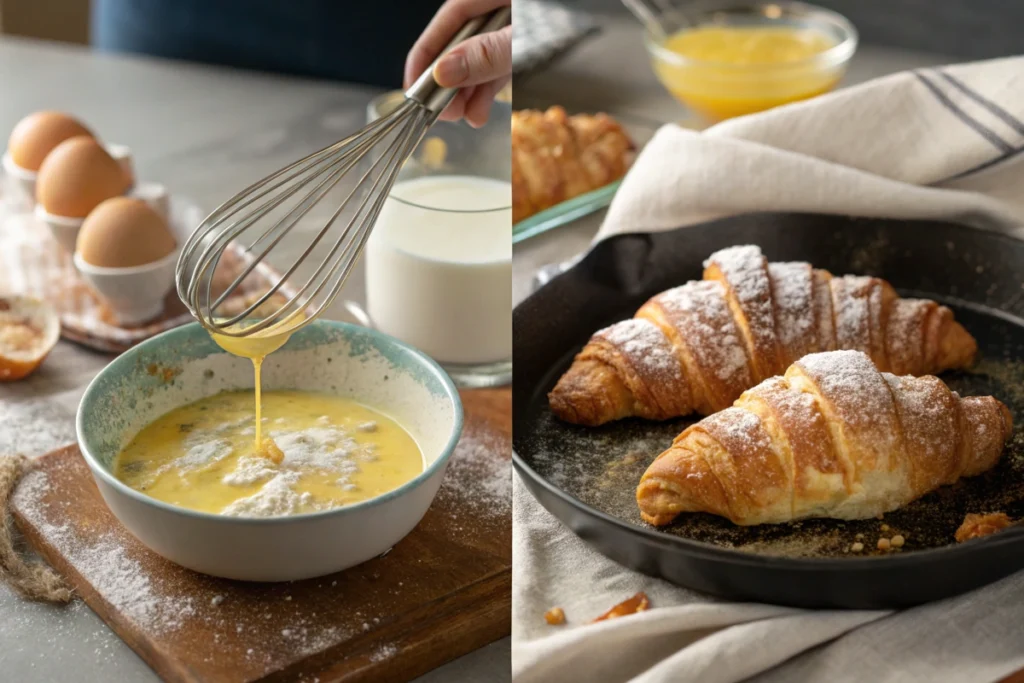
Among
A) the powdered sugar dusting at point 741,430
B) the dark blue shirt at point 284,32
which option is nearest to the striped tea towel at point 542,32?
the dark blue shirt at point 284,32

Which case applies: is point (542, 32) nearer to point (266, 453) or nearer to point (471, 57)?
point (471, 57)

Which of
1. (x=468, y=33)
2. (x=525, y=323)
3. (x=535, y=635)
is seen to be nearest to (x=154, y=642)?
(x=535, y=635)

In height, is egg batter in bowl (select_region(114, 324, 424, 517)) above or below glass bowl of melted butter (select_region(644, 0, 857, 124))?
below

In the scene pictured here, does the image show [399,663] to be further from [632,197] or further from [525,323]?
[632,197]

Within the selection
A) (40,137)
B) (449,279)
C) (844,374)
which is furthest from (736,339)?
(40,137)

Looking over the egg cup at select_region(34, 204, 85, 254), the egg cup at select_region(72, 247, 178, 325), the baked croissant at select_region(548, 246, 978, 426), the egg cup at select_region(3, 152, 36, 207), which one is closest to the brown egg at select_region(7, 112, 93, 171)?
the egg cup at select_region(3, 152, 36, 207)

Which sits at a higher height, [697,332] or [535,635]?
[697,332]

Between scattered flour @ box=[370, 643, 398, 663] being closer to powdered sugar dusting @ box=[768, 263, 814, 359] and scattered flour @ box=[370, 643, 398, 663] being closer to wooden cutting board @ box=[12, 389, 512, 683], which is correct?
wooden cutting board @ box=[12, 389, 512, 683]
